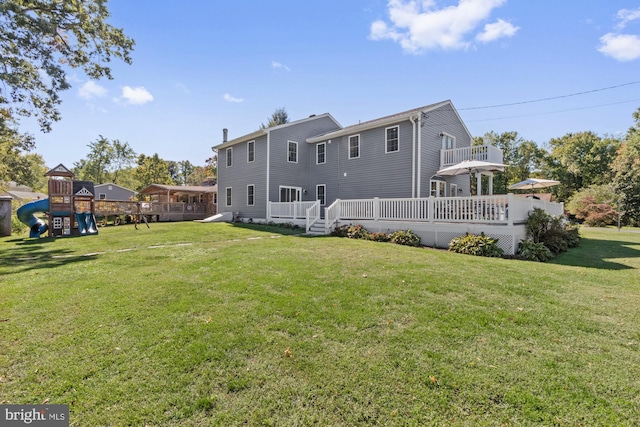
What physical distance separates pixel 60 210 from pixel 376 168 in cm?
1462

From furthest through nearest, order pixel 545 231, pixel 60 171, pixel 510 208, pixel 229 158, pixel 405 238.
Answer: pixel 229 158, pixel 60 171, pixel 405 238, pixel 545 231, pixel 510 208

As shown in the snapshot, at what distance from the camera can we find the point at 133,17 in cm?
1145

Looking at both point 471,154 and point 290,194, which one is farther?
point 290,194

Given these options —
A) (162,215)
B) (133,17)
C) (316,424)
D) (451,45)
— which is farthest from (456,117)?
(162,215)

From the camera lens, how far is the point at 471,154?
46.1ft

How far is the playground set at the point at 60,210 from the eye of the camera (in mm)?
12713

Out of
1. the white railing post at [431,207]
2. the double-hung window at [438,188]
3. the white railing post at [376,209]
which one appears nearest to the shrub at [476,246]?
the white railing post at [431,207]

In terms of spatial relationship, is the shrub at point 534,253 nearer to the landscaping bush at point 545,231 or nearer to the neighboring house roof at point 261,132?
the landscaping bush at point 545,231

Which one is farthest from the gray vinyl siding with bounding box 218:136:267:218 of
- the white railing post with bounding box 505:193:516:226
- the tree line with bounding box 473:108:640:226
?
the tree line with bounding box 473:108:640:226

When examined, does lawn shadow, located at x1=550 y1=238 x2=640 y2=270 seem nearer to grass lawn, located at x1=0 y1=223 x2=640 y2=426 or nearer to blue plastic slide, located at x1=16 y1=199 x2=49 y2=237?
grass lawn, located at x1=0 y1=223 x2=640 y2=426

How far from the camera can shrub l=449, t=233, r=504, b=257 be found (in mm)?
8312

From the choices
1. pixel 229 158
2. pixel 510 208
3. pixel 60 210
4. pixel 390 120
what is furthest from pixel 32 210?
pixel 510 208

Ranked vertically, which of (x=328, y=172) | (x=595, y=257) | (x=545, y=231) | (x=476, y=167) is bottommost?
(x=595, y=257)

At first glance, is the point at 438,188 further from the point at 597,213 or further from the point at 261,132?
the point at 597,213
